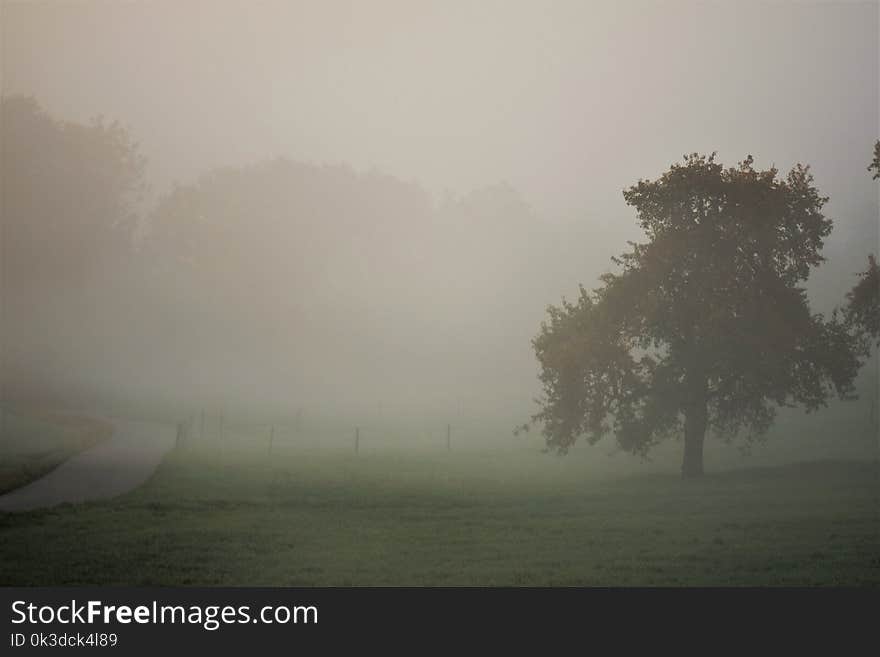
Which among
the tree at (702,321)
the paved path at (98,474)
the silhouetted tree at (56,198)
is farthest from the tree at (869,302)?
the silhouetted tree at (56,198)

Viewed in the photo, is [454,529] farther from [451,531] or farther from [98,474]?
[98,474]

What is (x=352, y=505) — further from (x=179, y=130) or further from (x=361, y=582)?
(x=179, y=130)

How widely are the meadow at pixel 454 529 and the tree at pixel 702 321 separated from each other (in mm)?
3352

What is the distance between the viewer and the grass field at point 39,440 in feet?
106

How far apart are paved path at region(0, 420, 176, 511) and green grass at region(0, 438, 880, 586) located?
1153 mm

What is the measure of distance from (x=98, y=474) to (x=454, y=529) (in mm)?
15899

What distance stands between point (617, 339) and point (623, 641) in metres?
23.0

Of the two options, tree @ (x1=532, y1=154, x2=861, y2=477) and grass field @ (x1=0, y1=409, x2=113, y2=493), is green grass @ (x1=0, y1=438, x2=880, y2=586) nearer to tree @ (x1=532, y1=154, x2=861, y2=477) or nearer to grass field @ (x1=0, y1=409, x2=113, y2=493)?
tree @ (x1=532, y1=154, x2=861, y2=477)

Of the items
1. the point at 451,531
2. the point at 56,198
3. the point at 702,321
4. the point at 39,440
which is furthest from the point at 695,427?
the point at 56,198

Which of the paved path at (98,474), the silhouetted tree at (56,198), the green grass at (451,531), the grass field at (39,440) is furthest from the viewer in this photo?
the silhouetted tree at (56,198)

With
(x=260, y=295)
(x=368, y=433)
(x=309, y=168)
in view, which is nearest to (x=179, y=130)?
(x=309, y=168)

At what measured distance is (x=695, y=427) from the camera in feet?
126

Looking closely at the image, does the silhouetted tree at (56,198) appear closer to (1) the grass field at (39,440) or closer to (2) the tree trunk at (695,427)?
(1) the grass field at (39,440)

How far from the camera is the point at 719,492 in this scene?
3278 centimetres
